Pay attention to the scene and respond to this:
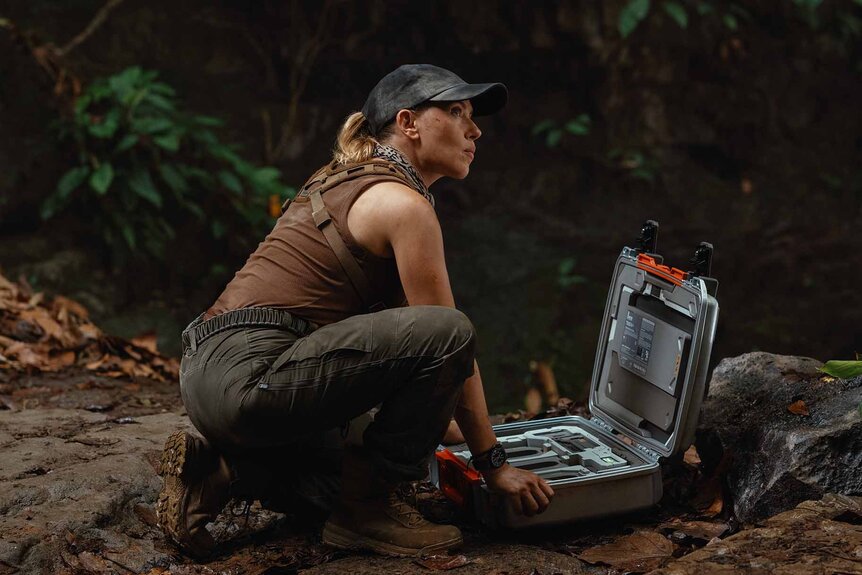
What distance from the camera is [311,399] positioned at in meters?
2.56

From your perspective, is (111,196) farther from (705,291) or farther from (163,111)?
(705,291)

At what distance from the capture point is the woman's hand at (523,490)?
106 inches

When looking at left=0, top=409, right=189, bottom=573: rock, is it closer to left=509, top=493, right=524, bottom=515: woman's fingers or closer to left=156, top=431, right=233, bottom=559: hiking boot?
left=156, top=431, right=233, bottom=559: hiking boot

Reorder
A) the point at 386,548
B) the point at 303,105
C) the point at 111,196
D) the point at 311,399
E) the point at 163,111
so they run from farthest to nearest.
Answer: the point at 303,105 → the point at 163,111 → the point at 111,196 → the point at 386,548 → the point at 311,399

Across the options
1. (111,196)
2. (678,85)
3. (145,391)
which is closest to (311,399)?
(145,391)

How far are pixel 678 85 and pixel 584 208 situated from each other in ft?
5.05

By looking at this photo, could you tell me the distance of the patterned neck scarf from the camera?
2.79 m

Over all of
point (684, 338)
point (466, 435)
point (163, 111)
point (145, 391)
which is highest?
point (163, 111)

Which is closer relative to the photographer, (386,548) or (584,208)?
(386,548)

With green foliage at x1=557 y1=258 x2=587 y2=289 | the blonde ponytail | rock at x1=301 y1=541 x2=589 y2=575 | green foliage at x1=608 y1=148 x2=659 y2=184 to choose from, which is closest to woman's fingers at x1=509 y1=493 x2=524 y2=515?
rock at x1=301 y1=541 x2=589 y2=575

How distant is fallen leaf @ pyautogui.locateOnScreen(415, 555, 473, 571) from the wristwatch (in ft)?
0.87

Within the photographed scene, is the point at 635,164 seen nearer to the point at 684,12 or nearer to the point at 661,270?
the point at 684,12

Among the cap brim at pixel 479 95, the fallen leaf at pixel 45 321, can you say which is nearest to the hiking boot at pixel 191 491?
the cap brim at pixel 479 95

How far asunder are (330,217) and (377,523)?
36.2 inches
